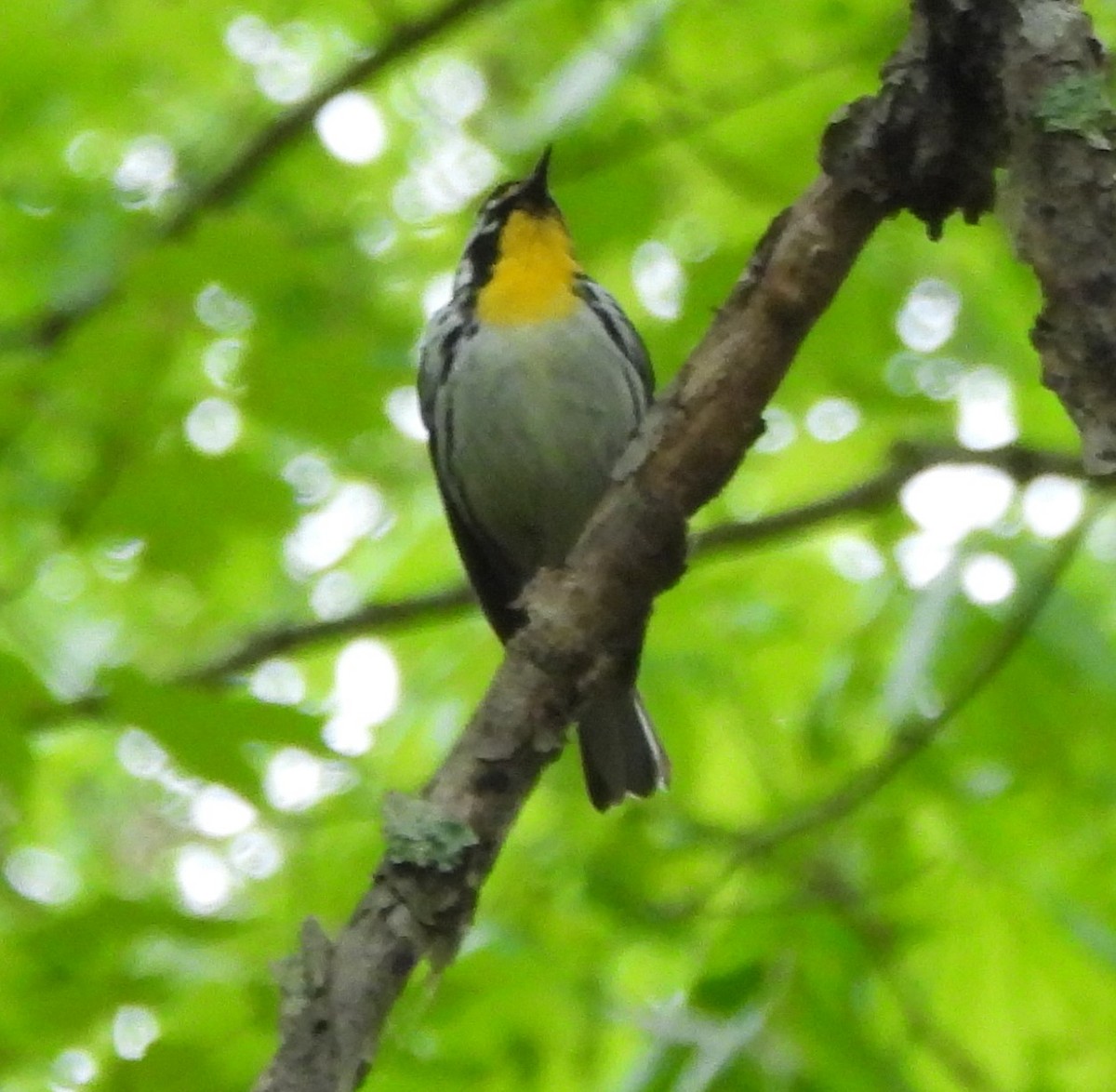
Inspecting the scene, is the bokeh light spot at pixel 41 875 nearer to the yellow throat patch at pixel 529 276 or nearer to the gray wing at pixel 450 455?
the gray wing at pixel 450 455

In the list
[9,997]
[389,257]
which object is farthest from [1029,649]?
[389,257]

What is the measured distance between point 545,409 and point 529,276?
387 millimetres

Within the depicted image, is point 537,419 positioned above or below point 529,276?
below

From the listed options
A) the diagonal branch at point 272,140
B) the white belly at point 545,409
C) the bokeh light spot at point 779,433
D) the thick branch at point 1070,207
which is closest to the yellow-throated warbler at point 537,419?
the white belly at point 545,409

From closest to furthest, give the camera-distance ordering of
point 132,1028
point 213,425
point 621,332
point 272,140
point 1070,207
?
point 1070,207 → point 132,1028 → point 213,425 → point 272,140 → point 621,332

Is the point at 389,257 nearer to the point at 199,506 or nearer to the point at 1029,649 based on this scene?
the point at 199,506

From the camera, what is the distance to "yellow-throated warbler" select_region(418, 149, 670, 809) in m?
3.89

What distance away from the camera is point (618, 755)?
151 inches

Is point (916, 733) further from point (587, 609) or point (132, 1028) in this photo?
point (132, 1028)

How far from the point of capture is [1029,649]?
9.78 feet

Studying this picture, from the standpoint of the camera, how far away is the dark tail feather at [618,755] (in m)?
3.81

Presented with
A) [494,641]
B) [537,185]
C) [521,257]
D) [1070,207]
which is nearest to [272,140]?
[521,257]

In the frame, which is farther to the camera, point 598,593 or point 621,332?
point 621,332

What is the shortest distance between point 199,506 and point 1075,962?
1750 millimetres
